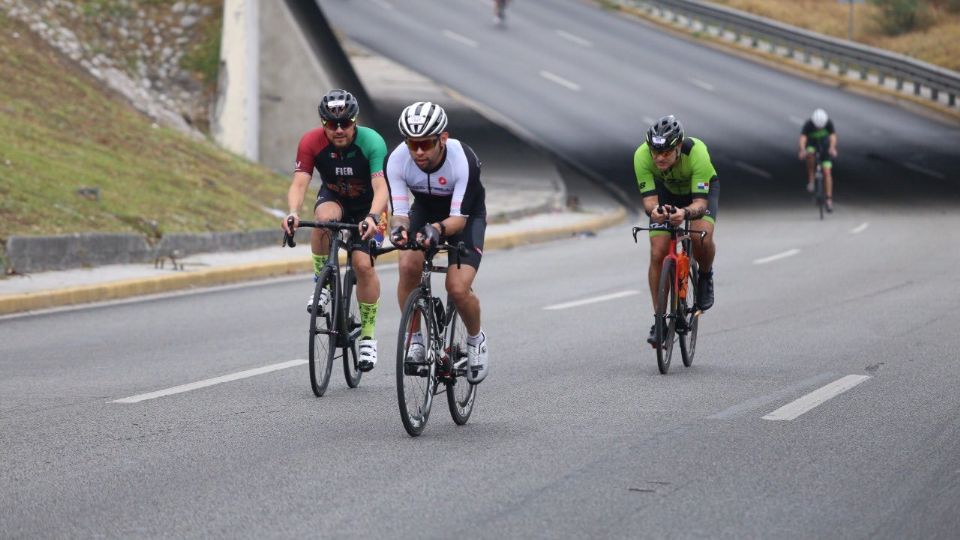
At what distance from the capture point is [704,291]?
11758 mm

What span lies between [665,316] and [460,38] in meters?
36.7

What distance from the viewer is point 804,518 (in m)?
6.50

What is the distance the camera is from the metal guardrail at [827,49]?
41.9 meters

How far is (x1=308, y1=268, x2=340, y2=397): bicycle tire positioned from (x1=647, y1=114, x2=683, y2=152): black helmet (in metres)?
2.54

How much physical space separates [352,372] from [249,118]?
1690cm

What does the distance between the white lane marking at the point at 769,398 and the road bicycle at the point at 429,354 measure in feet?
5.20

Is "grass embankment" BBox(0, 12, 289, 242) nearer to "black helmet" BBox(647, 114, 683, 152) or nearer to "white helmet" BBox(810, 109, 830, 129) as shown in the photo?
"black helmet" BBox(647, 114, 683, 152)

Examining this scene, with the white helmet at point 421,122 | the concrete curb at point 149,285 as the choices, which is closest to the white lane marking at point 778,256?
the concrete curb at point 149,285

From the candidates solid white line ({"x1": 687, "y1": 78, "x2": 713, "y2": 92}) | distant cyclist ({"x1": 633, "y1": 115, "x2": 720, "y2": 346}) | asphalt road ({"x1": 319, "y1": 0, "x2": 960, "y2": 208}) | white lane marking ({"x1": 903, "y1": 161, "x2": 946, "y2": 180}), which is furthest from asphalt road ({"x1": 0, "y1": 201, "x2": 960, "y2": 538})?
solid white line ({"x1": 687, "y1": 78, "x2": 713, "y2": 92})

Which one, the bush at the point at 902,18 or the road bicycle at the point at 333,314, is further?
the bush at the point at 902,18

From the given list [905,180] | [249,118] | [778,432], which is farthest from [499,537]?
[905,180]

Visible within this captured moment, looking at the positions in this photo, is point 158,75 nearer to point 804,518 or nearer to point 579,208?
point 579,208

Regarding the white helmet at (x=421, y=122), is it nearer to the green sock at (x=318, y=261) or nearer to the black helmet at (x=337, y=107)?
the black helmet at (x=337, y=107)

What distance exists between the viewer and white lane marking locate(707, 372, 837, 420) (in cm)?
914
